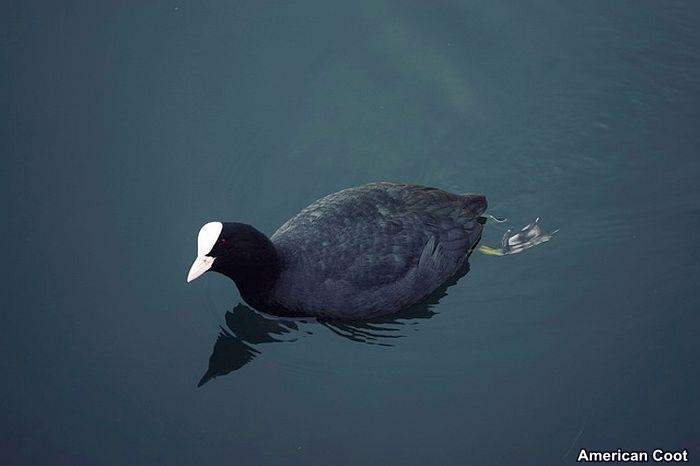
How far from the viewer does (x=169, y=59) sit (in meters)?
9.25

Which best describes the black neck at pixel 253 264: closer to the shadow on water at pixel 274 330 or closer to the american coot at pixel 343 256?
the american coot at pixel 343 256

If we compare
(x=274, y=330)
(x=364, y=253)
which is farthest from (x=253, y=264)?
(x=364, y=253)

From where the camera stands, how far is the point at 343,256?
284 inches

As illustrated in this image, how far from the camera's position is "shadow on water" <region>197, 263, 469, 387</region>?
24.3 feet

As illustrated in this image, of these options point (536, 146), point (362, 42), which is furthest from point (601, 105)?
point (362, 42)

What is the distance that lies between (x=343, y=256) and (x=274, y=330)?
901 mm

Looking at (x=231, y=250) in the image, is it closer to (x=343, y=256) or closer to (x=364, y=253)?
(x=343, y=256)

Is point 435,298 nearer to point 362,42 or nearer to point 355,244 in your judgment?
point 355,244

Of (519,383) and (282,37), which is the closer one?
(519,383)

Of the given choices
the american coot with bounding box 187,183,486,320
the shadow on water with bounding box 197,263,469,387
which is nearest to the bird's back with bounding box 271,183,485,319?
the american coot with bounding box 187,183,486,320

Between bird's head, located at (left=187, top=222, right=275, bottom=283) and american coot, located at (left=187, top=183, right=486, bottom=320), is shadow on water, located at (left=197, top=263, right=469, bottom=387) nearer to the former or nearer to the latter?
american coot, located at (left=187, top=183, right=486, bottom=320)

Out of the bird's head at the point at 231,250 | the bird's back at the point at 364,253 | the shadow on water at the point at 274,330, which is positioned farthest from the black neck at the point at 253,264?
the shadow on water at the point at 274,330

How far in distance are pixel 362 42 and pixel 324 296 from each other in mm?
3298

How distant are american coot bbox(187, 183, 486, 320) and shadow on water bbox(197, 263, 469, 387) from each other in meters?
0.13
